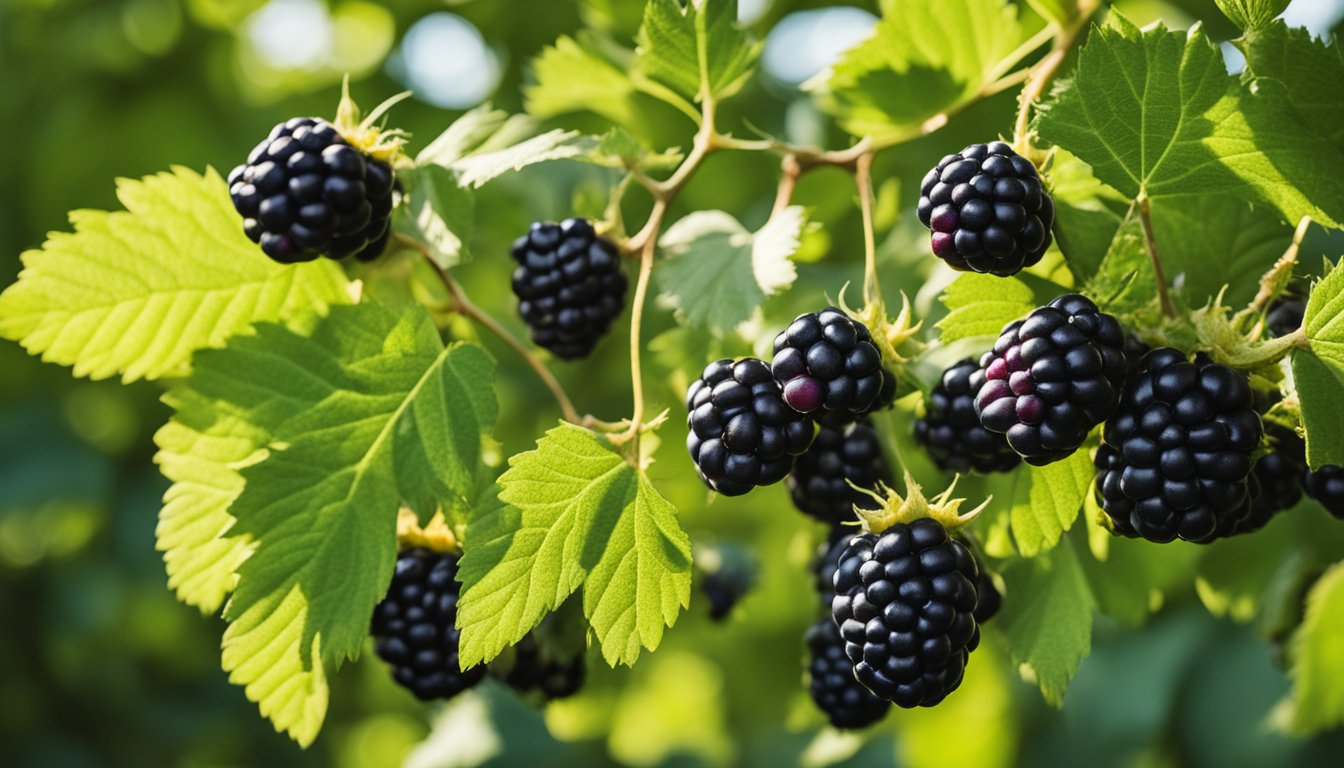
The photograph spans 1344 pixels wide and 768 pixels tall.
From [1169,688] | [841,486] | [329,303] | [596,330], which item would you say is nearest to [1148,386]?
[841,486]

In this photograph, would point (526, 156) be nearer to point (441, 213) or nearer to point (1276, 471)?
point (441, 213)

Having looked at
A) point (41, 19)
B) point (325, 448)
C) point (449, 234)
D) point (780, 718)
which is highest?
point (449, 234)

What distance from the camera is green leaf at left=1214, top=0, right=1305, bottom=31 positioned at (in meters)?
1.25

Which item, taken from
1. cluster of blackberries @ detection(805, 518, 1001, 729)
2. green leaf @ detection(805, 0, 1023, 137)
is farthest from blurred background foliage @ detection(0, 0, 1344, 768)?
cluster of blackberries @ detection(805, 518, 1001, 729)

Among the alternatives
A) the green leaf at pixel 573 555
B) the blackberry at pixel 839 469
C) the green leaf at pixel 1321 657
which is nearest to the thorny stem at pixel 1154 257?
the blackberry at pixel 839 469

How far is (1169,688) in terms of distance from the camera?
3.04 metres

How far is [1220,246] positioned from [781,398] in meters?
0.62

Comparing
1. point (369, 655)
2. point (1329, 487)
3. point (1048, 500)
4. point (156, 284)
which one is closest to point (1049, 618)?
point (1048, 500)

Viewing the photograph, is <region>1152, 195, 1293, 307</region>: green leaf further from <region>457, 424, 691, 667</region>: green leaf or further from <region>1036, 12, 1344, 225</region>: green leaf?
<region>457, 424, 691, 667</region>: green leaf

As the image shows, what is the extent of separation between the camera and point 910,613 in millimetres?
1261

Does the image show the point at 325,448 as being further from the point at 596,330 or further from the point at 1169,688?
the point at 1169,688

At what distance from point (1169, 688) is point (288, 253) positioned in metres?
2.58

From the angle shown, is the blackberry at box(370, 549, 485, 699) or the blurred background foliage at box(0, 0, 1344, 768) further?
the blurred background foliage at box(0, 0, 1344, 768)

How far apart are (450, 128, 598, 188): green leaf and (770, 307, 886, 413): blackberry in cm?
42
